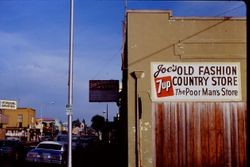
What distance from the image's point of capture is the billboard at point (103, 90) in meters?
24.0

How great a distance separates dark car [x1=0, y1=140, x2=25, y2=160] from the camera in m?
35.0

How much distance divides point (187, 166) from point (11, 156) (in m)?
19.8

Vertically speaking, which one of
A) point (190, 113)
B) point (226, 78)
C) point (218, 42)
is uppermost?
point (218, 42)

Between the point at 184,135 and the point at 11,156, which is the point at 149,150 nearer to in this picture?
the point at 184,135

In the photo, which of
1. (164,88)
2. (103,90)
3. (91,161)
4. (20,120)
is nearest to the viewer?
(164,88)

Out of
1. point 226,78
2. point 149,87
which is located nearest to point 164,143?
Answer: point 149,87

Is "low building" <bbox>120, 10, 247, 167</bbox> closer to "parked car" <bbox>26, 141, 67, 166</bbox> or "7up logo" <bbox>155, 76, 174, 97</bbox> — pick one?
"7up logo" <bbox>155, 76, 174, 97</bbox>

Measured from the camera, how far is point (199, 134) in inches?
723

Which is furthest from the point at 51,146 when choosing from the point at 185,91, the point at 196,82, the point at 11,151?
the point at 196,82

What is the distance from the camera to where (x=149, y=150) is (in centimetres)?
1827

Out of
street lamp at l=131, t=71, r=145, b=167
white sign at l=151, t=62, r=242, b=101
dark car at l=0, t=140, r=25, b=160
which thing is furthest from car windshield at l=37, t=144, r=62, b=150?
white sign at l=151, t=62, r=242, b=101

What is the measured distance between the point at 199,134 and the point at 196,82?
192 cm

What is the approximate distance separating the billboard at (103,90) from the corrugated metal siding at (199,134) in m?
5.95

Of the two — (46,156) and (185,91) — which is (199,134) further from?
(46,156)
